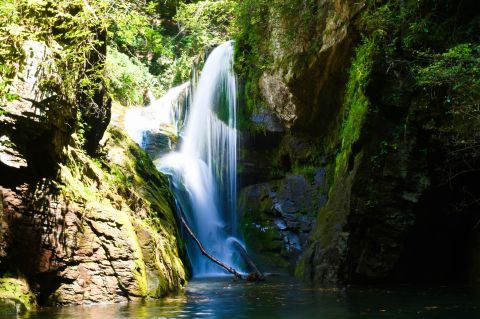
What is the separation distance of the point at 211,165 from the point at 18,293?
10929 millimetres

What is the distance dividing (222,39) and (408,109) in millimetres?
17975

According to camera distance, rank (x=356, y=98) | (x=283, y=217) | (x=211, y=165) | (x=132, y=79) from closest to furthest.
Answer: (x=356, y=98)
(x=283, y=217)
(x=211, y=165)
(x=132, y=79)

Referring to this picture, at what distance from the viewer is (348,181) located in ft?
33.8

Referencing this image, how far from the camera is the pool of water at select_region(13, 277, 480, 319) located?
19.8 feet

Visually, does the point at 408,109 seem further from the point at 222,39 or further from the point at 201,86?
the point at 222,39

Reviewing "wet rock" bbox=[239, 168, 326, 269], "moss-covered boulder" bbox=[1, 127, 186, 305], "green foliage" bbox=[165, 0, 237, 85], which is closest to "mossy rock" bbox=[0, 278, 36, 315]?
"moss-covered boulder" bbox=[1, 127, 186, 305]

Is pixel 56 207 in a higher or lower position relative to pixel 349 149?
lower

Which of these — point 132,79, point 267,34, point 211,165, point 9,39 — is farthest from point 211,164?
point 9,39

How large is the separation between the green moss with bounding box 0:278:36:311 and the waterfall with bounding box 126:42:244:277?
684cm

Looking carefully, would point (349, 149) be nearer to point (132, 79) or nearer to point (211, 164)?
point (211, 164)

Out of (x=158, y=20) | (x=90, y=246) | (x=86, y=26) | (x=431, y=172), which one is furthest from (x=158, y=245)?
(x=158, y=20)

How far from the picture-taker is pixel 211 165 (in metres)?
17.0

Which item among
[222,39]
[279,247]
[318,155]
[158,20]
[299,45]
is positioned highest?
[158,20]

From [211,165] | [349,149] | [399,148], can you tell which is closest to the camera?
[399,148]
